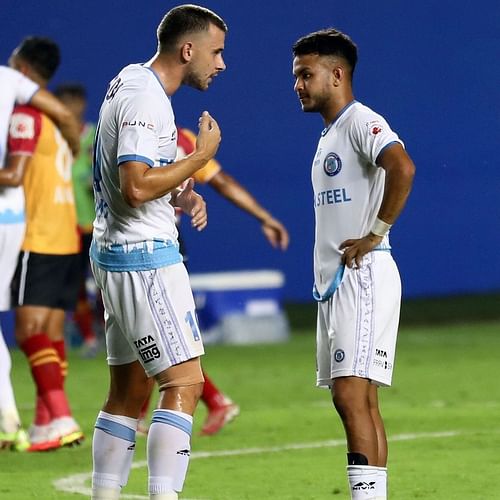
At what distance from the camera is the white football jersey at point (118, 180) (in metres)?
5.21

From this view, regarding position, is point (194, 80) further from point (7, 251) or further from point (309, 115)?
point (309, 115)

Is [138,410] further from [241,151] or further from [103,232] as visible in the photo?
[241,151]

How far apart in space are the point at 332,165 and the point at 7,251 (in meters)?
3.19

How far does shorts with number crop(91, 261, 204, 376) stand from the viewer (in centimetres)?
529

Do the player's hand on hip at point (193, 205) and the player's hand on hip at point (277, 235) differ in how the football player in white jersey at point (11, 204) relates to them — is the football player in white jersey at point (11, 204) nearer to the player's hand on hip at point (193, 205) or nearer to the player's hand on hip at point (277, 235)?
the player's hand on hip at point (277, 235)

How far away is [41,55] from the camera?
8.82 metres

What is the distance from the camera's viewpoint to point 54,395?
8352 millimetres

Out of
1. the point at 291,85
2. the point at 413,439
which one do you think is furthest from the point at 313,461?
the point at 291,85

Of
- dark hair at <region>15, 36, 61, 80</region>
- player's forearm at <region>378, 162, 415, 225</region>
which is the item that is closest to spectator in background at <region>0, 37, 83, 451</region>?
dark hair at <region>15, 36, 61, 80</region>

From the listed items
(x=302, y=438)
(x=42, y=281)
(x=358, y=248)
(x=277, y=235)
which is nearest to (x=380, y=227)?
(x=358, y=248)

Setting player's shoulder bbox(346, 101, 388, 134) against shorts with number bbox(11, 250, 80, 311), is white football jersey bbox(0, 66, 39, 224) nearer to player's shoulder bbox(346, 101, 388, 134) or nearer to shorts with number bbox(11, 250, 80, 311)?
shorts with number bbox(11, 250, 80, 311)

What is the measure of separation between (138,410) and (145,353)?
466mm

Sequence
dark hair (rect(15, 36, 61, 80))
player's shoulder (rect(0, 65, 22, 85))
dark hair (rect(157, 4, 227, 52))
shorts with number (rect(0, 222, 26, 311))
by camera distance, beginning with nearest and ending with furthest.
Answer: dark hair (rect(157, 4, 227, 52))
shorts with number (rect(0, 222, 26, 311))
player's shoulder (rect(0, 65, 22, 85))
dark hair (rect(15, 36, 61, 80))

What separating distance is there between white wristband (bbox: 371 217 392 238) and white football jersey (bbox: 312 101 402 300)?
64mm
